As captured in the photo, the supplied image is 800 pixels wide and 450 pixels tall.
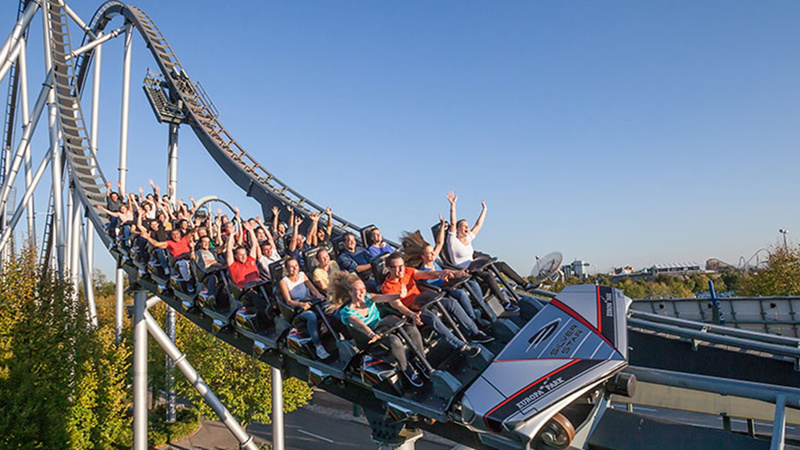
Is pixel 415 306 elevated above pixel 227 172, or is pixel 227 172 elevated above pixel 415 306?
pixel 227 172

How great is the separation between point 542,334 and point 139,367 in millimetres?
8363

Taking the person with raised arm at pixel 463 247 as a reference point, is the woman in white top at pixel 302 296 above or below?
below

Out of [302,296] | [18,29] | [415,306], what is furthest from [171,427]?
[415,306]

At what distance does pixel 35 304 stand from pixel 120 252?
1998mm

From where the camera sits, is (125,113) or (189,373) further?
(125,113)

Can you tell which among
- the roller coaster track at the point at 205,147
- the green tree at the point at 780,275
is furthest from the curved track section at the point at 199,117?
the green tree at the point at 780,275

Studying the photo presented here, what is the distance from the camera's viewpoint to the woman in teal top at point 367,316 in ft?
12.6

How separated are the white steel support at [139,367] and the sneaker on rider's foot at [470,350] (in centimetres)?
730

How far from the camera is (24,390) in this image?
7.76 metres

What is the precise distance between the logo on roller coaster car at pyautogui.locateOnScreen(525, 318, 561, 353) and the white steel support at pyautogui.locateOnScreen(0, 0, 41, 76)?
11588mm

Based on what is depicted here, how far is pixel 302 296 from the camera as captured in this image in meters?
5.12

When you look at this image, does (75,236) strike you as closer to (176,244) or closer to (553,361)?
(176,244)

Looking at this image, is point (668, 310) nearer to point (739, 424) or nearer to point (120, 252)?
point (739, 424)

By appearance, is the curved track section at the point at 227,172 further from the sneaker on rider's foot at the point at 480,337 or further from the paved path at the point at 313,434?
the paved path at the point at 313,434
